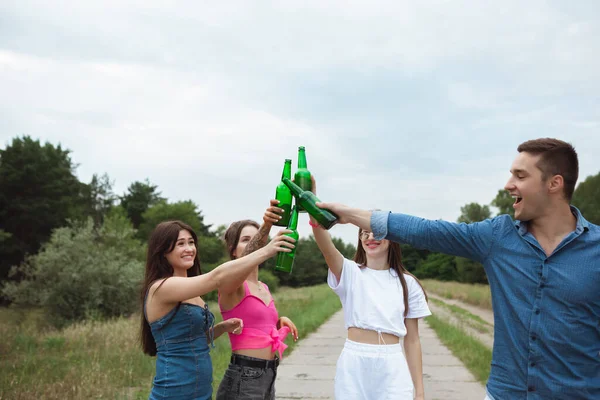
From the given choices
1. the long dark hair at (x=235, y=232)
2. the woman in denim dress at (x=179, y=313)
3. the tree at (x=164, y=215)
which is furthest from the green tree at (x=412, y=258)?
the woman in denim dress at (x=179, y=313)

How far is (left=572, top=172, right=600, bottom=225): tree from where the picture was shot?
161 ft

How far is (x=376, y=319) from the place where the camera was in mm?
3965

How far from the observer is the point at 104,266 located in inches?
884

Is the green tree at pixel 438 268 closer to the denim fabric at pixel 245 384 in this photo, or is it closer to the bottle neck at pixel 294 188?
the denim fabric at pixel 245 384

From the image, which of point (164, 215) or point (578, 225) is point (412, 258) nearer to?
point (164, 215)

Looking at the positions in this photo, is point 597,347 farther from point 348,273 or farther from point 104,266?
point 104,266

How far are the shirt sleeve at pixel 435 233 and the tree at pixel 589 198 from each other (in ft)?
165

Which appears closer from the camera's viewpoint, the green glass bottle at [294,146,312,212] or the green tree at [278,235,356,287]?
the green glass bottle at [294,146,312,212]

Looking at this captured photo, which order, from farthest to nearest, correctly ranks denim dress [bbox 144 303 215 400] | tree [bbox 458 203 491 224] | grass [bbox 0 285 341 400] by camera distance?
tree [bbox 458 203 491 224]
grass [bbox 0 285 341 400]
denim dress [bbox 144 303 215 400]

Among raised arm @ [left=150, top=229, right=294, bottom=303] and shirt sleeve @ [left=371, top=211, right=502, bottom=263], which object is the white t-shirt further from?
shirt sleeve @ [left=371, top=211, right=502, bottom=263]

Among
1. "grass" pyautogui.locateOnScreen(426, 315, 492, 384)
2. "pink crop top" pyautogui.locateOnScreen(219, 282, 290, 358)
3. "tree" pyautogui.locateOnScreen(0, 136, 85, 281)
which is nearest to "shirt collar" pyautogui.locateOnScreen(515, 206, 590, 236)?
"pink crop top" pyautogui.locateOnScreen(219, 282, 290, 358)

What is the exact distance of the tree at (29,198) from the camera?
3716cm

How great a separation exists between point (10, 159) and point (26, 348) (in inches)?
1190

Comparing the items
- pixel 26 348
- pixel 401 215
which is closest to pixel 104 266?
pixel 26 348
